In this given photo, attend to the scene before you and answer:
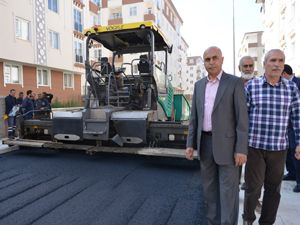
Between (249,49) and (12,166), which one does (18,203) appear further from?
(249,49)

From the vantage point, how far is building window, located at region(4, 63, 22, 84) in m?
18.1

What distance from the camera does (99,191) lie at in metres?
4.53

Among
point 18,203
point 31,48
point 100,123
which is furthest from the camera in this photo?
point 31,48

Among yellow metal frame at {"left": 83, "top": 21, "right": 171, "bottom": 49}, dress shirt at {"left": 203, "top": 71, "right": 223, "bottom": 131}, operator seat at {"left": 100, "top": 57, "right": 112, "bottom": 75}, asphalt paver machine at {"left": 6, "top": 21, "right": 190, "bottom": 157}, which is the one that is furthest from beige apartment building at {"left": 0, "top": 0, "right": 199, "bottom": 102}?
dress shirt at {"left": 203, "top": 71, "right": 223, "bottom": 131}

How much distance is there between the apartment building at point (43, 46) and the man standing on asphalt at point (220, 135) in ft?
55.4

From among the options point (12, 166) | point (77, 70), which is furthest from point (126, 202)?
point (77, 70)

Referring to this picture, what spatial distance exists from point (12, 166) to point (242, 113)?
16.7ft

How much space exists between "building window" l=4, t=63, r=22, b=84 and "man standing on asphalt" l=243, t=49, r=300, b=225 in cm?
1776

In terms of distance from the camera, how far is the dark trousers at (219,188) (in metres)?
2.96

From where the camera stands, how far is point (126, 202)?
13.4 ft

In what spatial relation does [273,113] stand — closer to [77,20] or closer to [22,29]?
[22,29]

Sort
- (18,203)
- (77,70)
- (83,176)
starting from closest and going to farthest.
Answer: (18,203)
(83,176)
(77,70)

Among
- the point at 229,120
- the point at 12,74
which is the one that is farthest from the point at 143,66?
the point at 12,74

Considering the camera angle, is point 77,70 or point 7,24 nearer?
point 7,24
